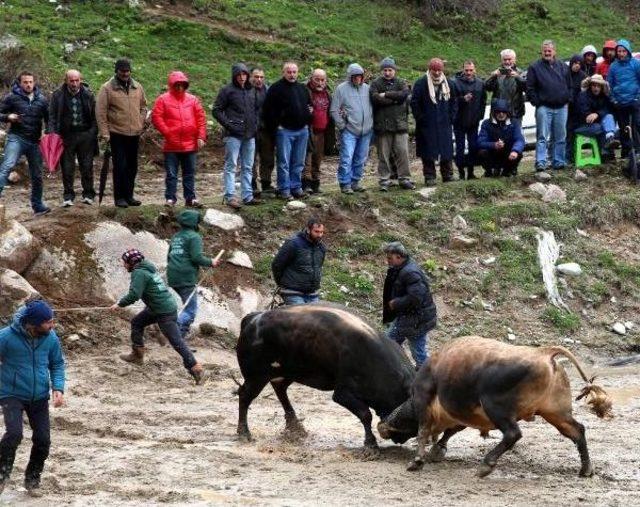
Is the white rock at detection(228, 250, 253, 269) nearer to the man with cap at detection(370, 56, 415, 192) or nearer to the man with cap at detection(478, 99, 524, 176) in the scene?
the man with cap at detection(370, 56, 415, 192)

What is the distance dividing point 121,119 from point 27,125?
1.33 m

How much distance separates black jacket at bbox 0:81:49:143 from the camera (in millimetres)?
18281

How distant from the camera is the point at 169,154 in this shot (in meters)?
18.8

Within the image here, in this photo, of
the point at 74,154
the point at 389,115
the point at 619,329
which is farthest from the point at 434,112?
the point at 74,154

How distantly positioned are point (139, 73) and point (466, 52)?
9.89 metres

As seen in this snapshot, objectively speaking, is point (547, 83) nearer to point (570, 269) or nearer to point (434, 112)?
point (434, 112)

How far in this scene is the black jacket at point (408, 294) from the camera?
15055 millimetres

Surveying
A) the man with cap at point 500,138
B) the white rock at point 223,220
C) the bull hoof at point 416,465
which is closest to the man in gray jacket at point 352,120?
the white rock at point 223,220

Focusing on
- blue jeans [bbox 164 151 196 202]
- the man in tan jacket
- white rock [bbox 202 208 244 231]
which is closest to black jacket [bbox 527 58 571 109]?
white rock [bbox 202 208 244 231]

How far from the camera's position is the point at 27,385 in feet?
37.1

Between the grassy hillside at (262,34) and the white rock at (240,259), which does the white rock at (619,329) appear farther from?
the grassy hillside at (262,34)

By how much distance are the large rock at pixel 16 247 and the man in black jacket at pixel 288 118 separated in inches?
166

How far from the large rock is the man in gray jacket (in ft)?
17.5

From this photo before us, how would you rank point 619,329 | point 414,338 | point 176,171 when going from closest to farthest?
point 414,338 < point 176,171 < point 619,329
